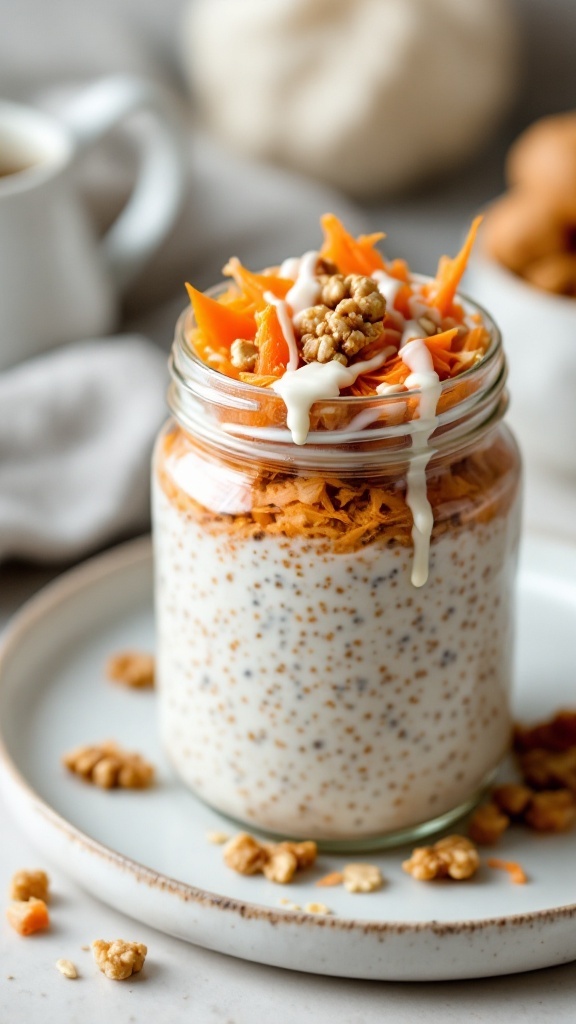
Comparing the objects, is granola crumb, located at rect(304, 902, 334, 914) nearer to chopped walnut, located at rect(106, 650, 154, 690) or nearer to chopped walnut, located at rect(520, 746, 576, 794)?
chopped walnut, located at rect(520, 746, 576, 794)

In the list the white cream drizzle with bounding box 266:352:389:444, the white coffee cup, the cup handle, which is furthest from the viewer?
the cup handle

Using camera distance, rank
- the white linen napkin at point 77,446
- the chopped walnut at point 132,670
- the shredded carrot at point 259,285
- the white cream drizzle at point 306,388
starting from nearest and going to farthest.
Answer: the white cream drizzle at point 306,388 < the shredded carrot at point 259,285 < the chopped walnut at point 132,670 < the white linen napkin at point 77,446

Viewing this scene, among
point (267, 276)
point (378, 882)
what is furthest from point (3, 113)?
point (378, 882)

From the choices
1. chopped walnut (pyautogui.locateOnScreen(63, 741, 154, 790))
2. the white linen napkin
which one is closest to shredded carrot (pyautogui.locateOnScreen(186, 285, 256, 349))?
chopped walnut (pyautogui.locateOnScreen(63, 741, 154, 790))

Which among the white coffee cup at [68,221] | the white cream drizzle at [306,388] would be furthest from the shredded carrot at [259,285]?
the white coffee cup at [68,221]

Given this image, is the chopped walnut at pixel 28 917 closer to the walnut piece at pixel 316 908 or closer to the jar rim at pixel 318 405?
the walnut piece at pixel 316 908

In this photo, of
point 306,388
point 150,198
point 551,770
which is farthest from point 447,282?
point 150,198

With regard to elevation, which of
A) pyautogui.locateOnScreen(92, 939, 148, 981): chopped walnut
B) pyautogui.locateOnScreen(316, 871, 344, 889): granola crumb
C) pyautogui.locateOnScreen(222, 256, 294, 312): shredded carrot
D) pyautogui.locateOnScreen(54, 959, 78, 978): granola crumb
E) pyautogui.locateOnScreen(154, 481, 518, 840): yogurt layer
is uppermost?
pyautogui.locateOnScreen(222, 256, 294, 312): shredded carrot
